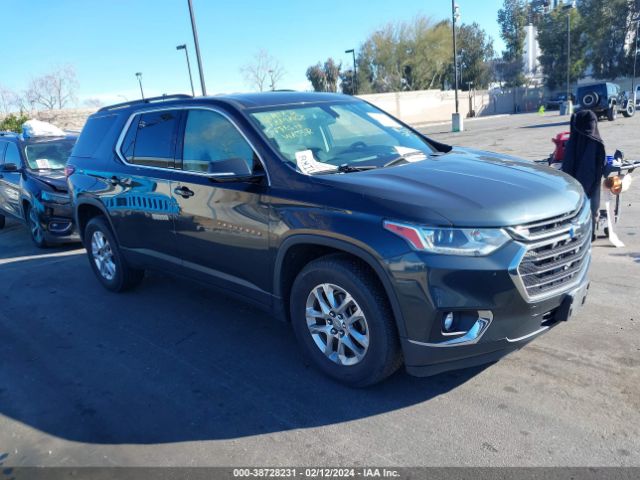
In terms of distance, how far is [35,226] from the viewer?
8.20 metres

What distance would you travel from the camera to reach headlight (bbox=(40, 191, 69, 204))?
7.80 meters

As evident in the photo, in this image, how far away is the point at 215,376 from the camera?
371 cm

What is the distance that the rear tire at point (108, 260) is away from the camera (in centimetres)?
543

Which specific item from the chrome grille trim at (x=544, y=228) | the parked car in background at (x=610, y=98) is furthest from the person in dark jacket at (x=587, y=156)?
the parked car in background at (x=610, y=98)

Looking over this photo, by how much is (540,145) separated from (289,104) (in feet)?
49.4

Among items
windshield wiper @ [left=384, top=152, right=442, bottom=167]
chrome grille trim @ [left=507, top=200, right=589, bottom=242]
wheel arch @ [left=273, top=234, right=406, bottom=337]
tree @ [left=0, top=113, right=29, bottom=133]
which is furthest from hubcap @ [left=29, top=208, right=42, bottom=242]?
tree @ [left=0, top=113, right=29, bottom=133]

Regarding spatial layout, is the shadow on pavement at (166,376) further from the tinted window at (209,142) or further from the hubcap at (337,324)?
the tinted window at (209,142)

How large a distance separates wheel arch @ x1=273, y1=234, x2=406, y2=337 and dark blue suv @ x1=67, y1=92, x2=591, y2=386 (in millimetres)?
11

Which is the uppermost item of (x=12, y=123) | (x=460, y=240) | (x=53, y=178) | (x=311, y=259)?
(x=12, y=123)

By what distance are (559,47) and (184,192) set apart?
8115cm

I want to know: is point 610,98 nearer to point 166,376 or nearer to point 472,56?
point 166,376

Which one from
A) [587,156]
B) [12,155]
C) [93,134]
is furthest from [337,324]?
[12,155]

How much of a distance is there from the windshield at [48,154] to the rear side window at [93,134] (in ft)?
10.2

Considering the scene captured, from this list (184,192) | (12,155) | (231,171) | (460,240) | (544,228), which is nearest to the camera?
(460,240)
